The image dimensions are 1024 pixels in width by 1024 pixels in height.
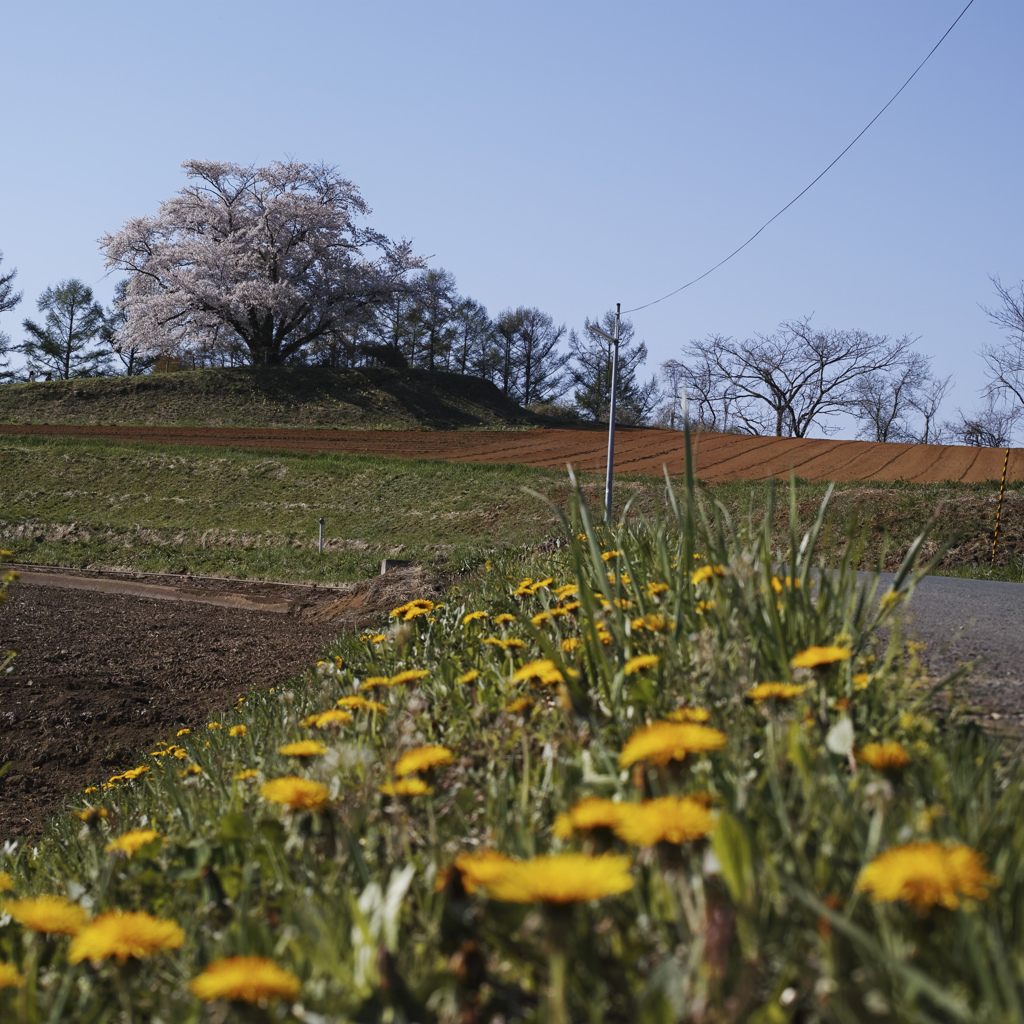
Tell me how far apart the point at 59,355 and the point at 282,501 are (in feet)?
147

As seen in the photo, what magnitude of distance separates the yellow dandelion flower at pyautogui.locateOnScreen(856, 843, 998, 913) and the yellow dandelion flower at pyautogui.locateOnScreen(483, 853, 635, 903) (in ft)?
0.83

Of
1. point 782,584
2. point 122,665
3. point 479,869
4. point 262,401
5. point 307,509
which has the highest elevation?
point 262,401

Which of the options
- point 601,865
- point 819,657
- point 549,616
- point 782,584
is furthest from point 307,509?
point 601,865

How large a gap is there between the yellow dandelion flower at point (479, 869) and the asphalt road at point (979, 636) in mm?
1625

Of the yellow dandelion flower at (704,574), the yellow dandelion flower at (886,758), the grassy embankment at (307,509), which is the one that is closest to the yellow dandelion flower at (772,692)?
the yellow dandelion flower at (886,758)

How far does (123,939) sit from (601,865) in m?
0.60

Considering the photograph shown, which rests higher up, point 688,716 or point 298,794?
point 688,716

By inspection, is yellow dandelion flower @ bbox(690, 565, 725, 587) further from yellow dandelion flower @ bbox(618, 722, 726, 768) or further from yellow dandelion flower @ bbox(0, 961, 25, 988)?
yellow dandelion flower @ bbox(0, 961, 25, 988)

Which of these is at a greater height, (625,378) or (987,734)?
(625,378)

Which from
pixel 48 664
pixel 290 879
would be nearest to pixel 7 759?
pixel 48 664

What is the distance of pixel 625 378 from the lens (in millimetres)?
54688

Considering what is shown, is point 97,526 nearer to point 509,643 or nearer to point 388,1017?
point 509,643

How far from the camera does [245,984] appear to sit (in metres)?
0.86

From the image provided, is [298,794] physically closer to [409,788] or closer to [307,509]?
[409,788]
